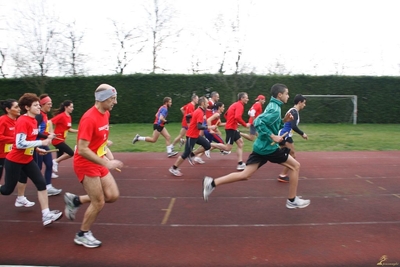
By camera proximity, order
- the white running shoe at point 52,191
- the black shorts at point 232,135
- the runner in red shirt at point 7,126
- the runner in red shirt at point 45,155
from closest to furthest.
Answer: the runner in red shirt at point 7,126, the runner in red shirt at point 45,155, the white running shoe at point 52,191, the black shorts at point 232,135

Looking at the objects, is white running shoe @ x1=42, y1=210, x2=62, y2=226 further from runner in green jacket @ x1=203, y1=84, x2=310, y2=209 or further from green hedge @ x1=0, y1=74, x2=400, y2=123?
green hedge @ x1=0, y1=74, x2=400, y2=123

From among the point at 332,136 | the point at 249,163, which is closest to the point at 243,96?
the point at 249,163

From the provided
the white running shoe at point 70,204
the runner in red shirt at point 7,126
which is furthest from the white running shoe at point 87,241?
the runner in red shirt at point 7,126

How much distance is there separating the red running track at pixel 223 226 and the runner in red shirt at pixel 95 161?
479 millimetres

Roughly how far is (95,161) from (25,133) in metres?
1.62

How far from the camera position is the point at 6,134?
19.2 feet

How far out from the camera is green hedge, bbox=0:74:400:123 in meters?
24.0

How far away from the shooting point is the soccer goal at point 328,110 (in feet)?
77.5

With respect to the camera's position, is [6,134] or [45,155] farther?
[45,155]

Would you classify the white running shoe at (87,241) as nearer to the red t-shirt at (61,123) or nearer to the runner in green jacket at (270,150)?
the runner in green jacket at (270,150)

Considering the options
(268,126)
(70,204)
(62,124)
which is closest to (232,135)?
(268,126)

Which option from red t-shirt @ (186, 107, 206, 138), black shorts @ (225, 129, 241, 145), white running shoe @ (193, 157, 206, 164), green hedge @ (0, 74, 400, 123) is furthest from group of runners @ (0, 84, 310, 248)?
green hedge @ (0, 74, 400, 123)

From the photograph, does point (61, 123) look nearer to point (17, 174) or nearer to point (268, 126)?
point (17, 174)

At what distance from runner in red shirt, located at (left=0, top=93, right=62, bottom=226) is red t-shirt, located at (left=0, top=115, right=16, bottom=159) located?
73 centimetres
